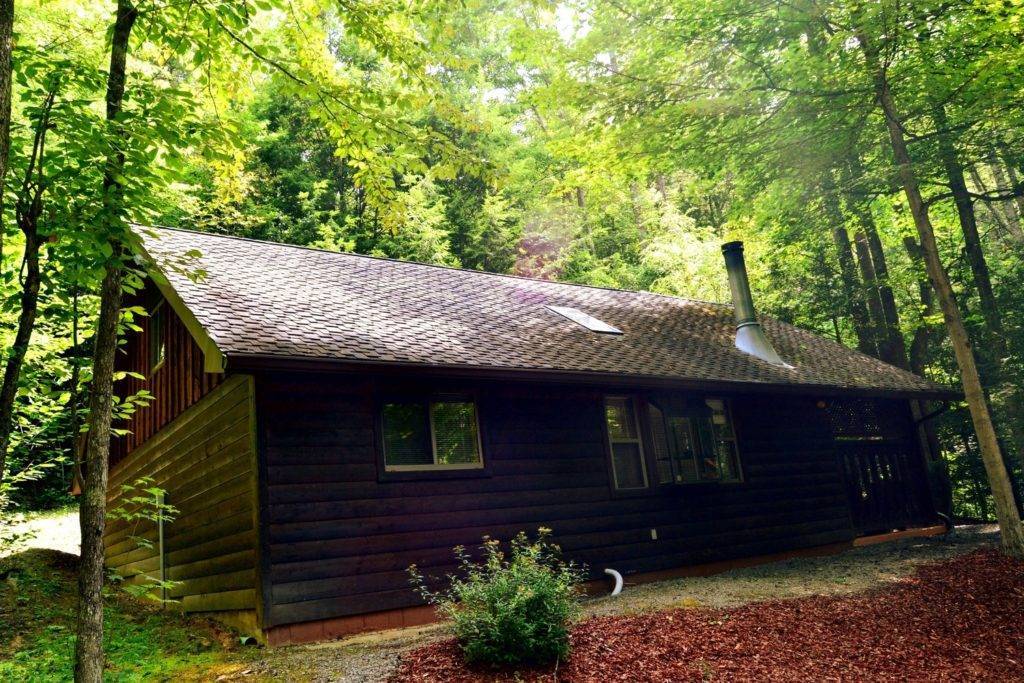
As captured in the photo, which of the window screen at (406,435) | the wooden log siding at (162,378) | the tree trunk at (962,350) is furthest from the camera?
the tree trunk at (962,350)

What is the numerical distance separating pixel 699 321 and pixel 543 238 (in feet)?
56.6

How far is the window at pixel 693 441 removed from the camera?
35.6ft

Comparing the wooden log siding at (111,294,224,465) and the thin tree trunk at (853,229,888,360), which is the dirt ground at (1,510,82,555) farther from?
the thin tree trunk at (853,229,888,360)

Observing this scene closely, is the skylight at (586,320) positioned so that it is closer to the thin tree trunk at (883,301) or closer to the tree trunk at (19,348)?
the tree trunk at (19,348)

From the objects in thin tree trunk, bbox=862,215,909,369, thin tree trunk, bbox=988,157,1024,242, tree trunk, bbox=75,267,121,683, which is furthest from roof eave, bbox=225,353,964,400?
thin tree trunk, bbox=988,157,1024,242

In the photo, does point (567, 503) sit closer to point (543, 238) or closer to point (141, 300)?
point (141, 300)

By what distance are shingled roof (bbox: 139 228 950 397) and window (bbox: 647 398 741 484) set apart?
63 centimetres

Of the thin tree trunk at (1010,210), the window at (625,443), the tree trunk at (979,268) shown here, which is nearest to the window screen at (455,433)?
the window at (625,443)

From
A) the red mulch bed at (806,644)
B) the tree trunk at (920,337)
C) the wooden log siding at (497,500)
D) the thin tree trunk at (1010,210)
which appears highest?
the thin tree trunk at (1010,210)

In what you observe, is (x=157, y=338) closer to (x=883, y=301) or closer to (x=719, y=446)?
(x=719, y=446)

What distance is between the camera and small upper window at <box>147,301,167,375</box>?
1042 cm

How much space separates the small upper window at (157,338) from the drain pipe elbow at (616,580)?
6793mm

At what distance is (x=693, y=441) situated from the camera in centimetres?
1124

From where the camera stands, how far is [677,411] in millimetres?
11039
